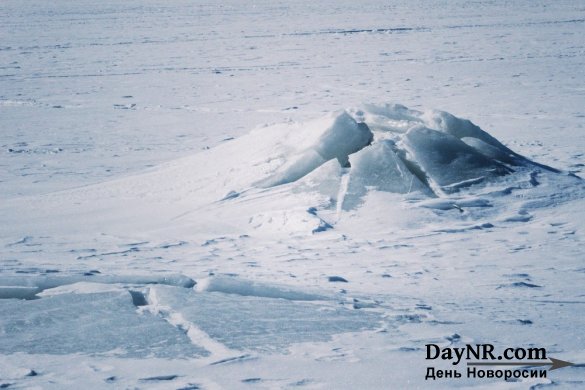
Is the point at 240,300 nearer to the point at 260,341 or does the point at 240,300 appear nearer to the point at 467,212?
the point at 260,341

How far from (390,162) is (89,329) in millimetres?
2287

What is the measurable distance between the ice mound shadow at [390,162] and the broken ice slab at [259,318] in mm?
1389

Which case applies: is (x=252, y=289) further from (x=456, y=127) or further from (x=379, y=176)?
(x=456, y=127)

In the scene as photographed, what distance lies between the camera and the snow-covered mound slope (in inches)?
166

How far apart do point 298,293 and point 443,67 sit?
8447mm

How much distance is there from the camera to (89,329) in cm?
271

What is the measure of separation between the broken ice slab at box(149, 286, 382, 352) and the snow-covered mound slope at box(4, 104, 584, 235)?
1.09 metres

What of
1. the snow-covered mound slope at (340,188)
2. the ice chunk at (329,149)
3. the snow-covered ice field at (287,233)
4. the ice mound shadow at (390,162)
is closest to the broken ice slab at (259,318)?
the snow-covered ice field at (287,233)

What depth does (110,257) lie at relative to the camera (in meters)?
3.76

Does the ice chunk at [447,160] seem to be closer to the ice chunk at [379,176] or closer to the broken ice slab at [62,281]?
the ice chunk at [379,176]

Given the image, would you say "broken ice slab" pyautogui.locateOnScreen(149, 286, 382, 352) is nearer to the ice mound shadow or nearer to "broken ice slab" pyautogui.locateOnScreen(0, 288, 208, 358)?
"broken ice slab" pyautogui.locateOnScreen(0, 288, 208, 358)

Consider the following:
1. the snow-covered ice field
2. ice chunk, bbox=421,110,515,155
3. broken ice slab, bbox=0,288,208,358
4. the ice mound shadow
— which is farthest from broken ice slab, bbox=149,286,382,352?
ice chunk, bbox=421,110,515,155

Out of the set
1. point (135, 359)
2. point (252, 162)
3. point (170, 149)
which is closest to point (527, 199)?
point (252, 162)

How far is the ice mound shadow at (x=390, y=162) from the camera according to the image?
4410 millimetres
